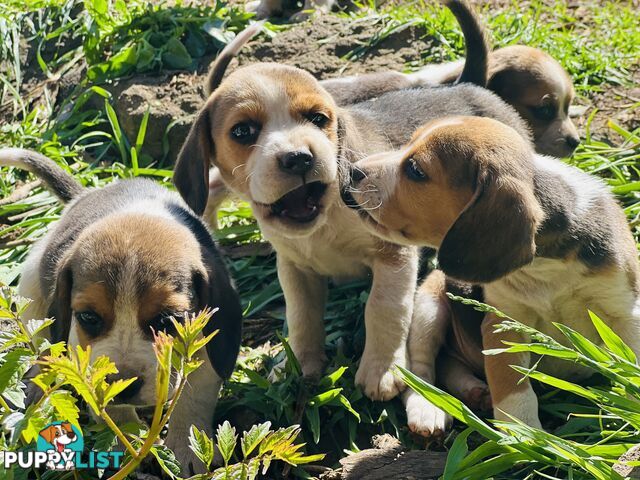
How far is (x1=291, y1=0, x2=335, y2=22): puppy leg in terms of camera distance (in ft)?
34.2

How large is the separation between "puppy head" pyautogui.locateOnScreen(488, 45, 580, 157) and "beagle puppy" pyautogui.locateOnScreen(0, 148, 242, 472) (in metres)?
3.33

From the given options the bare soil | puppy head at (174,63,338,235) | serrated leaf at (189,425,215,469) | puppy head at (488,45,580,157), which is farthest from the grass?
serrated leaf at (189,425,215,469)

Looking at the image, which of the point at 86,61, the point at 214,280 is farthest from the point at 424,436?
the point at 86,61

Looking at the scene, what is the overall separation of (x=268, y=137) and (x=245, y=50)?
4.00 m

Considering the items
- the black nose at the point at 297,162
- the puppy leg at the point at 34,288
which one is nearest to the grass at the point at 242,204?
the puppy leg at the point at 34,288

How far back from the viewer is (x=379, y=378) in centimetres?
545

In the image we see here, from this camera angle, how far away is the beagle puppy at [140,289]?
475 centimetres

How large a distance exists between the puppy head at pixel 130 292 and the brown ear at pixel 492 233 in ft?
4.48

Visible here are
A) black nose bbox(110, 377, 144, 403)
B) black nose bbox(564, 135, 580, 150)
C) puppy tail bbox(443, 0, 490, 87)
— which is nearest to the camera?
black nose bbox(110, 377, 144, 403)

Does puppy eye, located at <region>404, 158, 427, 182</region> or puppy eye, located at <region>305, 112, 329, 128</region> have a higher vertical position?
puppy eye, located at <region>404, 158, 427, 182</region>

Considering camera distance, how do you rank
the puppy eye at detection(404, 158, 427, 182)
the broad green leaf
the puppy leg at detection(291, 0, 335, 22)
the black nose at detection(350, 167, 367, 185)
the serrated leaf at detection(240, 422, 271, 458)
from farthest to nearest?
the puppy leg at detection(291, 0, 335, 22)
the black nose at detection(350, 167, 367, 185)
the puppy eye at detection(404, 158, 427, 182)
the broad green leaf
the serrated leaf at detection(240, 422, 271, 458)

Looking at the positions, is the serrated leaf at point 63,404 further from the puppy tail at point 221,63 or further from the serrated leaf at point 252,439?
the puppy tail at point 221,63

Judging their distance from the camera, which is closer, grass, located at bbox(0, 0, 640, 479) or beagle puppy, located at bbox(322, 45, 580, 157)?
grass, located at bbox(0, 0, 640, 479)

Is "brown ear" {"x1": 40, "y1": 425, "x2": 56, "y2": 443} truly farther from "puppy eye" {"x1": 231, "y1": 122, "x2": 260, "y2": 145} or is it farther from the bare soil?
the bare soil
